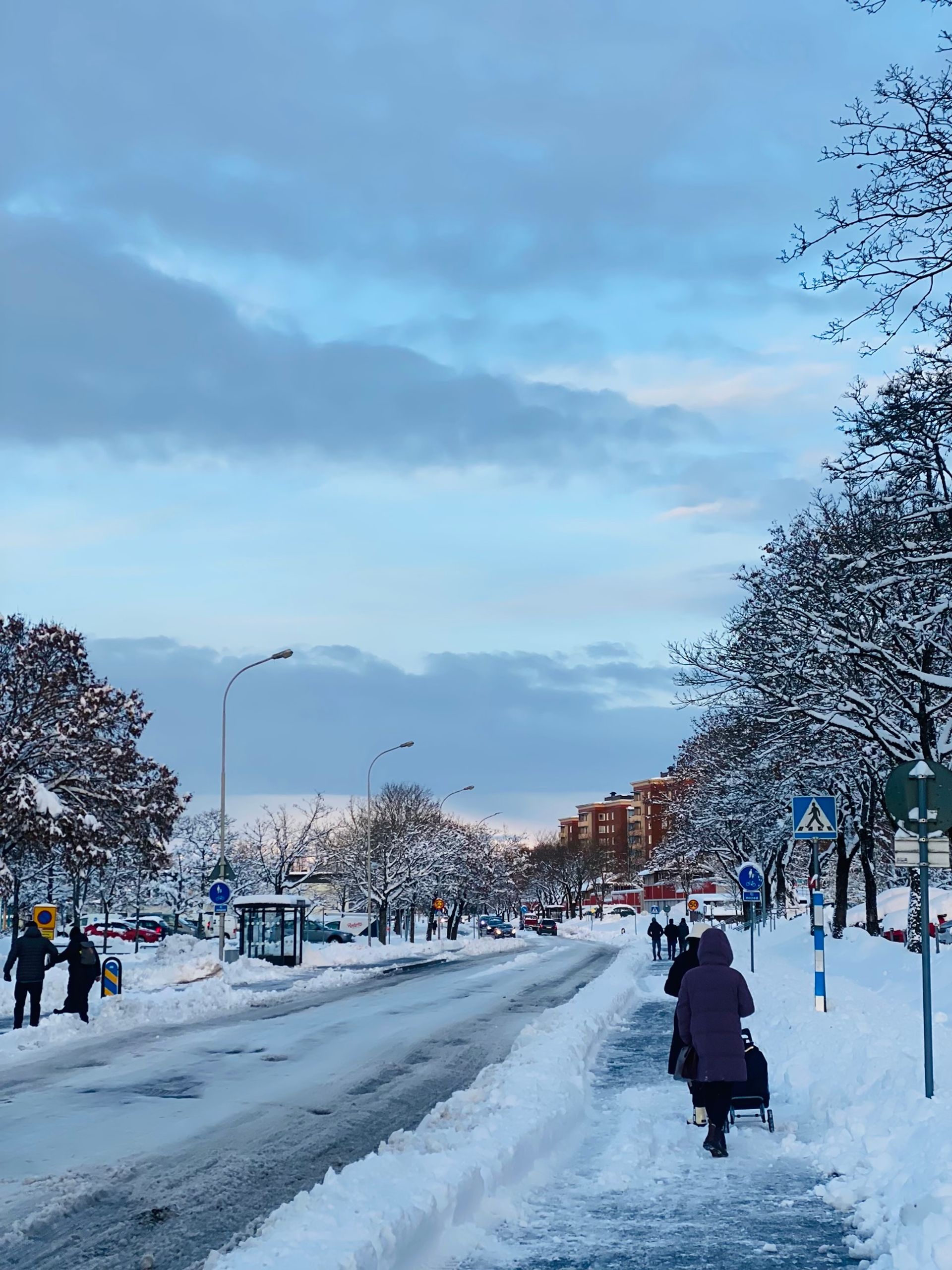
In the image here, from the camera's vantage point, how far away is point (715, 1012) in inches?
396

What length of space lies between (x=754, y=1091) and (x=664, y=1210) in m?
2.93

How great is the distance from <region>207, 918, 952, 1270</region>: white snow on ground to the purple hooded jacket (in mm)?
639

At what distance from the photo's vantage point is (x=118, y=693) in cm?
3794

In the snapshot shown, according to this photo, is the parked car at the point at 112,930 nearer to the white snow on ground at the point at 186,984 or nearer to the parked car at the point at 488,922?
the white snow on ground at the point at 186,984

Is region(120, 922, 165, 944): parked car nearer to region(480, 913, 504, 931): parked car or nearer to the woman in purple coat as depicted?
region(480, 913, 504, 931): parked car

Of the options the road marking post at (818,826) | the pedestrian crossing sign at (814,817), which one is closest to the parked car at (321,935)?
the road marking post at (818,826)

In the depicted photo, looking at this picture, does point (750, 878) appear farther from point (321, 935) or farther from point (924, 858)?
point (321, 935)

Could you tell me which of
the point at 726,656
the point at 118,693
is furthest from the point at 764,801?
the point at 118,693

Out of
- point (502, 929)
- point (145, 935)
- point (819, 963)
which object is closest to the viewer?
point (819, 963)

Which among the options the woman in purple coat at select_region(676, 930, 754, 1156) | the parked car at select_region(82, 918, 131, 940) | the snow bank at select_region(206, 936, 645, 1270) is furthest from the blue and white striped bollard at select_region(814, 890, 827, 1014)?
the parked car at select_region(82, 918, 131, 940)

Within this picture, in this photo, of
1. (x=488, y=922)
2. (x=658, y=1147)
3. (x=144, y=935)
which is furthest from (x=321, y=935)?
(x=658, y=1147)

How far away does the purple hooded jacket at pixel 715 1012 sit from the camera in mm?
9906

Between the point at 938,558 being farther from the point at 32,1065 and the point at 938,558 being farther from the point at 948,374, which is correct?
the point at 32,1065

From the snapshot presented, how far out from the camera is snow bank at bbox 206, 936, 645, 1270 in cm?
618
